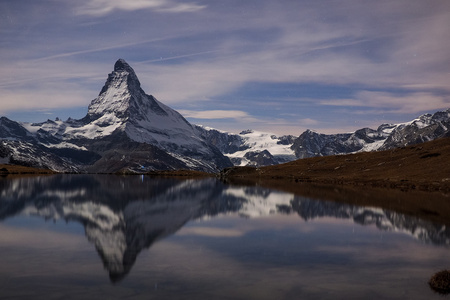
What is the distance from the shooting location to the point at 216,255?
114 feet

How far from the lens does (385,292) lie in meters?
25.3

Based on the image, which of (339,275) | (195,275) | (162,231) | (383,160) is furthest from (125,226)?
(383,160)

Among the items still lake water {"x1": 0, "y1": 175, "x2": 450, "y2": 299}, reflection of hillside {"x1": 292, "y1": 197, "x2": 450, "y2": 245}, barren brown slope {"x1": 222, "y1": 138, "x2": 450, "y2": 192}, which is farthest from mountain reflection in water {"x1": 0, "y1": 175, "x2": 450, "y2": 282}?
barren brown slope {"x1": 222, "y1": 138, "x2": 450, "y2": 192}

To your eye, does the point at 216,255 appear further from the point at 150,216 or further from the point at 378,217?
the point at 378,217

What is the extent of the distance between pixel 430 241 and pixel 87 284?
3141 centimetres

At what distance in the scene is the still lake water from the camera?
25.0 meters

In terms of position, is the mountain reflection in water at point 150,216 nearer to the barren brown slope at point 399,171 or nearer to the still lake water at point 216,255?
the still lake water at point 216,255

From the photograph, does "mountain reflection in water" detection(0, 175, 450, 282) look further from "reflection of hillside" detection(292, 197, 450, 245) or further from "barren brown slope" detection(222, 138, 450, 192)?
"barren brown slope" detection(222, 138, 450, 192)

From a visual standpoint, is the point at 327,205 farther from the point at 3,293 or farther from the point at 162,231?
the point at 3,293

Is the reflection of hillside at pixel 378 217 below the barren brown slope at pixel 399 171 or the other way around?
below

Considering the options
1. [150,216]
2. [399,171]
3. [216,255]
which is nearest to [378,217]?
[150,216]

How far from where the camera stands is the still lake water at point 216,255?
986 inches

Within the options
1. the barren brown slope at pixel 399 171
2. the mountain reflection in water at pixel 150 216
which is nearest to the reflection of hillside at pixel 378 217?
the mountain reflection in water at pixel 150 216

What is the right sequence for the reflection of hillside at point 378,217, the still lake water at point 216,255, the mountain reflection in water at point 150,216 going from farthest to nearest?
the reflection of hillside at point 378,217 → the mountain reflection in water at point 150,216 → the still lake water at point 216,255
